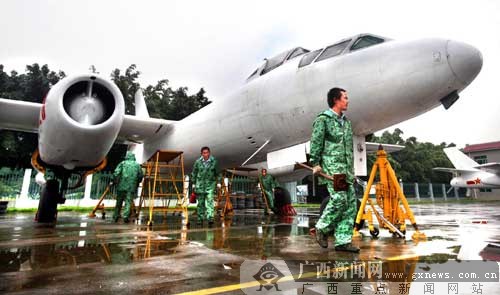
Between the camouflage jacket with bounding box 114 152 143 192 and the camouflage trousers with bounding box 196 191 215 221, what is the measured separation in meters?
1.73

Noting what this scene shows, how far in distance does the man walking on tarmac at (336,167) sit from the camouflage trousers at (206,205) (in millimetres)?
3998

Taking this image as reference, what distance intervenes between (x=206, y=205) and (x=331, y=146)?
14.5 feet

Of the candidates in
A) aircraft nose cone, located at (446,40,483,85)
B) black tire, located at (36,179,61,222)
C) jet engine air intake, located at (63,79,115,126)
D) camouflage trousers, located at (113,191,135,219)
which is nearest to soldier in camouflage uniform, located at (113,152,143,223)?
camouflage trousers, located at (113,191,135,219)

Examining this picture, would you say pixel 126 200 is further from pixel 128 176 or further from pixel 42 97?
pixel 42 97

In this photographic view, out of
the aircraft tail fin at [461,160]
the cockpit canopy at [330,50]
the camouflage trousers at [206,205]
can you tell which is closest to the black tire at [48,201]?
the camouflage trousers at [206,205]

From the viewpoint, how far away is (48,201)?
8570 millimetres

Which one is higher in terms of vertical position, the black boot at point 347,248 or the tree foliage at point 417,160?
the tree foliage at point 417,160

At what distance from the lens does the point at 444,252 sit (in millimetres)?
3508

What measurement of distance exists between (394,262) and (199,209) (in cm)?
543

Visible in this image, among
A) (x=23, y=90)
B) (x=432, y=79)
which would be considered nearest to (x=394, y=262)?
(x=432, y=79)

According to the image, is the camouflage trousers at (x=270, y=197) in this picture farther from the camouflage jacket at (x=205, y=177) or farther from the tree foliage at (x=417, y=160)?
the tree foliage at (x=417, y=160)

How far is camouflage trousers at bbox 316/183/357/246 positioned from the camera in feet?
11.9

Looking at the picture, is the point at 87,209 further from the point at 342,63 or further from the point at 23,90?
the point at 342,63

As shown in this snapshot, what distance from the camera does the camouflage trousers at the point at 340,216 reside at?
3.62 m
